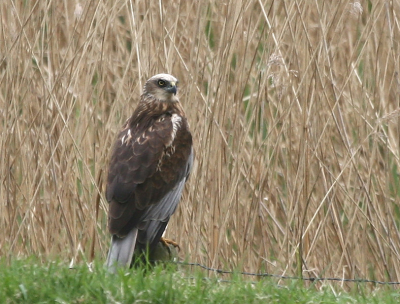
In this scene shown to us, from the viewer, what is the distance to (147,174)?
4.63m

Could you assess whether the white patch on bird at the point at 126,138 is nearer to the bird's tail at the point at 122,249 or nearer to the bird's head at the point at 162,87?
the bird's head at the point at 162,87

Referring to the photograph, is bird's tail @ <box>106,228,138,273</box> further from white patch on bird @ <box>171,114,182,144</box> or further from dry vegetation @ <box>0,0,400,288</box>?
dry vegetation @ <box>0,0,400,288</box>

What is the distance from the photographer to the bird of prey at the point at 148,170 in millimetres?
4402

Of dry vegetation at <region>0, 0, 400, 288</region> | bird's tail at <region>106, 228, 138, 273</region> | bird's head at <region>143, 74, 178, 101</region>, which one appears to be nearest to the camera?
bird's tail at <region>106, 228, 138, 273</region>

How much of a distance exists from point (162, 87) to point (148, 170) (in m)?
0.62

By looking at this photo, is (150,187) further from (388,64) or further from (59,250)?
(388,64)

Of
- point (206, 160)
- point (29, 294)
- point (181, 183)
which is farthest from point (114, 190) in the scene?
point (29, 294)

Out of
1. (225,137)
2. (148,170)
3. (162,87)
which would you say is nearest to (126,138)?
(148,170)

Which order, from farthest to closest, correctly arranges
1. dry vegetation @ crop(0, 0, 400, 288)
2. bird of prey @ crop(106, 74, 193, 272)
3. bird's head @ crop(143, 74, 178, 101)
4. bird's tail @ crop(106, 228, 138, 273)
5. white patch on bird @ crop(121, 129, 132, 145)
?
dry vegetation @ crop(0, 0, 400, 288) → bird's head @ crop(143, 74, 178, 101) → white patch on bird @ crop(121, 129, 132, 145) → bird of prey @ crop(106, 74, 193, 272) → bird's tail @ crop(106, 228, 138, 273)

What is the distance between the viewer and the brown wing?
4465 millimetres

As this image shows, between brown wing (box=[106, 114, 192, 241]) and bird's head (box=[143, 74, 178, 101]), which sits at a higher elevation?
bird's head (box=[143, 74, 178, 101])

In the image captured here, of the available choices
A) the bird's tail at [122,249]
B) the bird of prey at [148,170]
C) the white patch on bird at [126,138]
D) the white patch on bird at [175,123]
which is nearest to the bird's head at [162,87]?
the bird of prey at [148,170]

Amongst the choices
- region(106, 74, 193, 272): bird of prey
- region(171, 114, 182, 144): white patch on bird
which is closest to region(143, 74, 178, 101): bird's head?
region(106, 74, 193, 272): bird of prey

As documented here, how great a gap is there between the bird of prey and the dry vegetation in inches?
10.9
